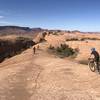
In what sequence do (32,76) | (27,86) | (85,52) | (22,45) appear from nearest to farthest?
(27,86) < (32,76) < (85,52) < (22,45)

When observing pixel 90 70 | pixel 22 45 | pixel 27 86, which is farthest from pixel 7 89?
pixel 22 45

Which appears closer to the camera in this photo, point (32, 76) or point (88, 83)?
point (88, 83)

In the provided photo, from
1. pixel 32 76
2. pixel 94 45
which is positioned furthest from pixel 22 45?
pixel 32 76

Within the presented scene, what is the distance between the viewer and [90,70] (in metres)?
17.4

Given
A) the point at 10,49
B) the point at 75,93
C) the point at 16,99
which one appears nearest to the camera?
the point at 16,99

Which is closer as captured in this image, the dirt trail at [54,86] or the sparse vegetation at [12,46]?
the dirt trail at [54,86]

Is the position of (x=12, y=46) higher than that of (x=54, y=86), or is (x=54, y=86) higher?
(x=54, y=86)

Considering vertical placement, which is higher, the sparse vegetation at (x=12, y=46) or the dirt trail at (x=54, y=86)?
the dirt trail at (x=54, y=86)

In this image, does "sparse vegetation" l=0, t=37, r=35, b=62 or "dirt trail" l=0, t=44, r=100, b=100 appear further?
"sparse vegetation" l=0, t=37, r=35, b=62

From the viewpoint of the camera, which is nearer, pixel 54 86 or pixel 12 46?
pixel 54 86

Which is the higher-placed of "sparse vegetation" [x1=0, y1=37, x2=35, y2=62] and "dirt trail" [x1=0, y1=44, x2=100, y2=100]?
"dirt trail" [x1=0, y1=44, x2=100, y2=100]

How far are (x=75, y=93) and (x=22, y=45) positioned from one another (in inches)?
3458

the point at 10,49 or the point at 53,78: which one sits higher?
the point at 53,78

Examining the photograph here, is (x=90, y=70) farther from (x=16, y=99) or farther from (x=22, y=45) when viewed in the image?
(x=22, y=45)
